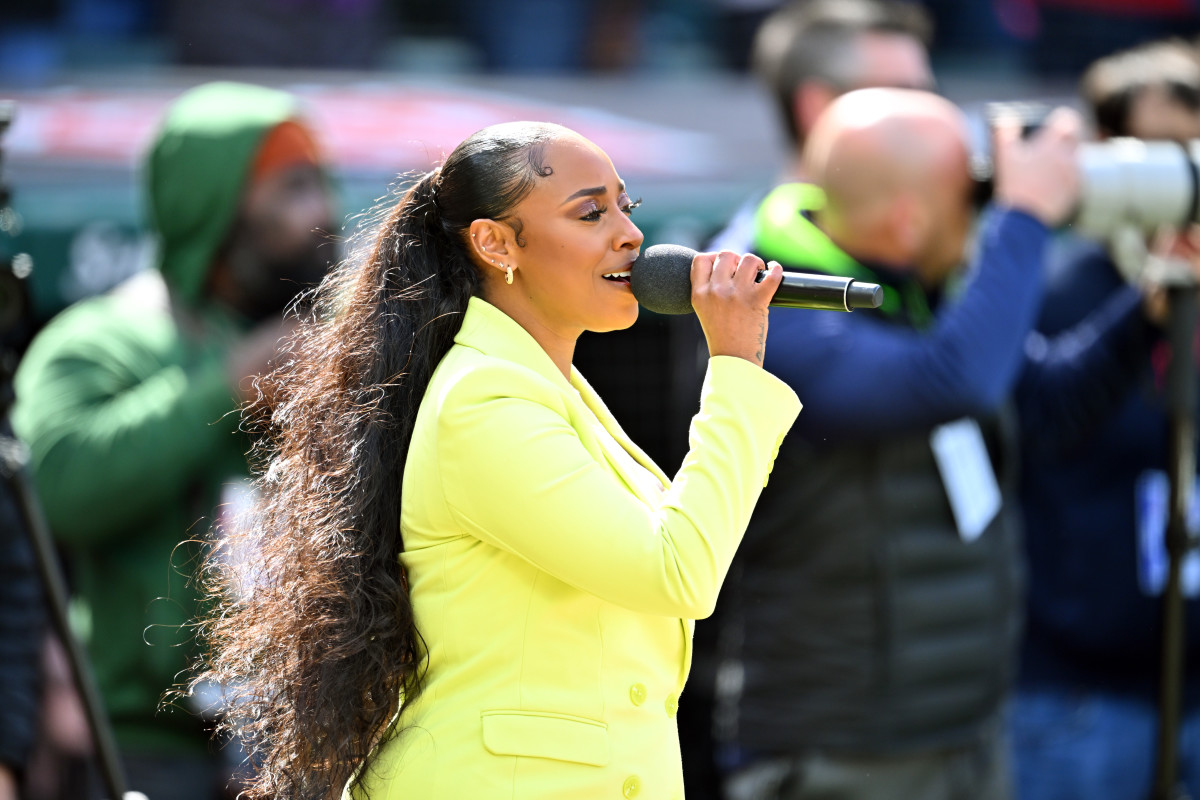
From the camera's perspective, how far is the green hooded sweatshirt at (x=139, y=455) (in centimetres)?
267

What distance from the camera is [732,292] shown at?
58.4 inches

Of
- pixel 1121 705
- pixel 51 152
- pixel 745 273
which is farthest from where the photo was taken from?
pixel 51 152

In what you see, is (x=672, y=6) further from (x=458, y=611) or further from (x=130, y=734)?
(x=458, y=611)

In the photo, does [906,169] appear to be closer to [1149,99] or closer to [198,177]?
[1149,99]

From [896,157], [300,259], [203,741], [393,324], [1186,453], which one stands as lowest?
[203,741]

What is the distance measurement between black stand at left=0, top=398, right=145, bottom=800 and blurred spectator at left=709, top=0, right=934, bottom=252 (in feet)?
5.26

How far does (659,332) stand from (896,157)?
2.09m

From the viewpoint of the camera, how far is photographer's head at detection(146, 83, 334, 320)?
2.98m

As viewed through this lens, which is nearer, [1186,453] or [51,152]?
[1186,453]

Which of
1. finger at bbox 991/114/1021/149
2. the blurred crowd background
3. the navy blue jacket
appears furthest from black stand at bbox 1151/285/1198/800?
the blurred crowd background

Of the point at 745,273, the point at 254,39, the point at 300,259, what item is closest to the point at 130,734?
the point at 300,259

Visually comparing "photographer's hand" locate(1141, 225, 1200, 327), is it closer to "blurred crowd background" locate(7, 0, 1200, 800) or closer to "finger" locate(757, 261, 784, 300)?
"blurred crowd background" locate(7, 0, 1200, 800)

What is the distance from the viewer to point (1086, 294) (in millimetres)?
3520

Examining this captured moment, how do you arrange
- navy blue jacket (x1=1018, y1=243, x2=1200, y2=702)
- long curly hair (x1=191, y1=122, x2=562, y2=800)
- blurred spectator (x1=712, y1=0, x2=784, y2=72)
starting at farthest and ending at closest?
blurred spectator (x1=712, y1=0, x2=784, y2=72), navy blue jacket (x1=1018, y1=243, x2=1200, y2=702), long curly hair (x1=191, y1=122, x2=562, y2=800)
